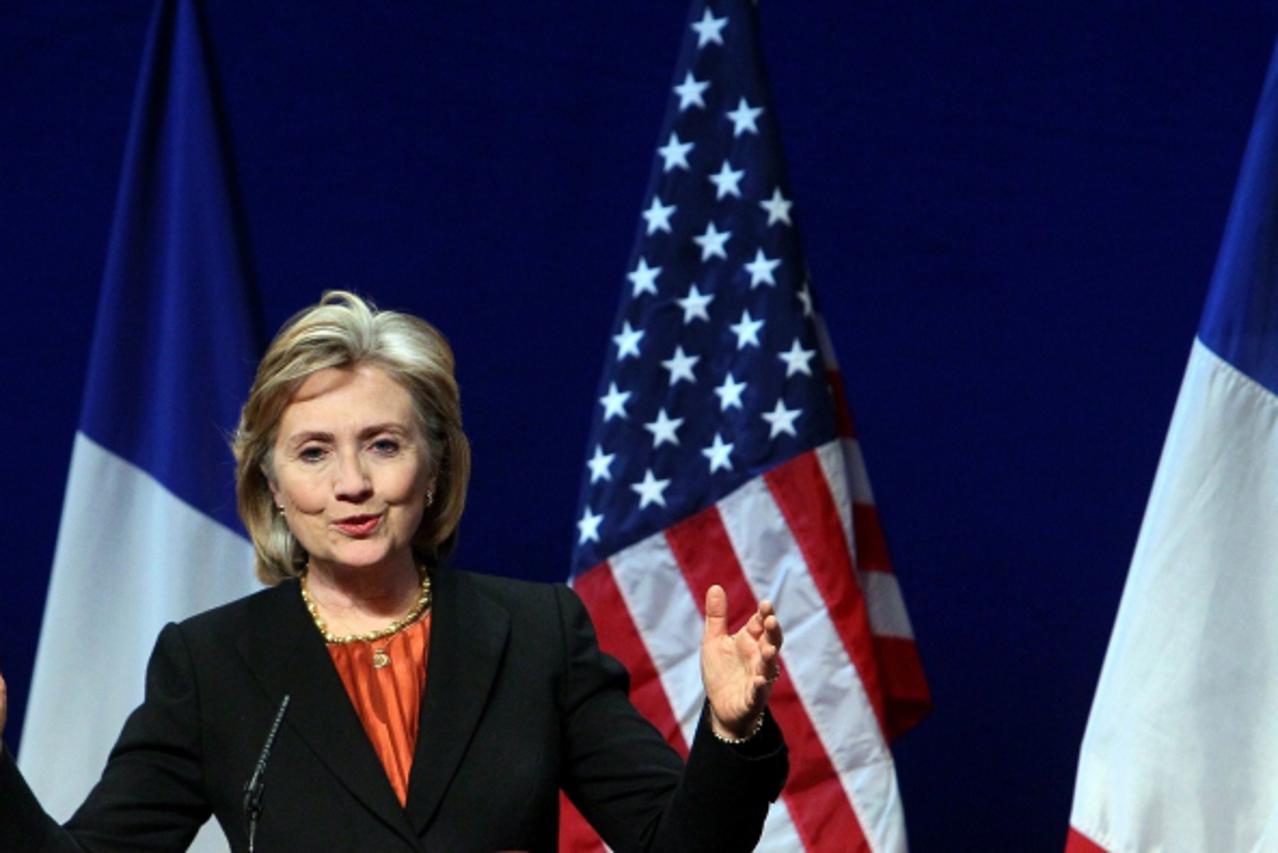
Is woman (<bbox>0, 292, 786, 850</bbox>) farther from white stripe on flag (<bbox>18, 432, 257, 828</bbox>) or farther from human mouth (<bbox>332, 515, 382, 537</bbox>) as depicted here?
white stripe on flag (<bbox>18, 432, 257, 828</bbox>)

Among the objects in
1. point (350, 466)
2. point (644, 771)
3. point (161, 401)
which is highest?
point (161, 401)

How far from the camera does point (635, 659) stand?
125 inches

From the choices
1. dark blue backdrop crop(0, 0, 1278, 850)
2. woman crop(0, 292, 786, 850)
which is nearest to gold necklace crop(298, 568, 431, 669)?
woman crop(0, 292, 786, 850)

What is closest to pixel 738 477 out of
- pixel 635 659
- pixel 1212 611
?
pixel 635 659

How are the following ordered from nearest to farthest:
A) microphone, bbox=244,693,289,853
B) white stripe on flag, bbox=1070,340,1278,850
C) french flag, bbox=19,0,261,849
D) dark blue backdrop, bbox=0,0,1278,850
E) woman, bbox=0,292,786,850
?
microphone, bbox=244,693,289,853 → woman, bbox=0,292,786,850 → white stripe on flag, bbox=1070,340,1278,850 → french flag, bbox=19,0,261,849 → dark blue backdrop, bbox=0,0,1278,850

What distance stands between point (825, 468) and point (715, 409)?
192mm

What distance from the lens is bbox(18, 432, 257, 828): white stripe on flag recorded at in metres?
3.33

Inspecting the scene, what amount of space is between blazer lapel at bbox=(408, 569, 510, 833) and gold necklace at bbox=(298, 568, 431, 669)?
0.07 ft

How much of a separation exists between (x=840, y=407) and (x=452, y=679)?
1227 mm

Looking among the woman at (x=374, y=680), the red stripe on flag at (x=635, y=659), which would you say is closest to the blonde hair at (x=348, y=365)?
the woman at (x=374, y=680)

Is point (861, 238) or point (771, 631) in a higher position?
point (861, 238)

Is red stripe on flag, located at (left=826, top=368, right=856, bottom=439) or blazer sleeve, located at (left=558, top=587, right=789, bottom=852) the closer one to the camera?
blazer sleeve, located at (left=558, top=587, right=789, bottom=852)

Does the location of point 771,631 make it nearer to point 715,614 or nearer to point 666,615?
point 715,614

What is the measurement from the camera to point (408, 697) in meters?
2.22
